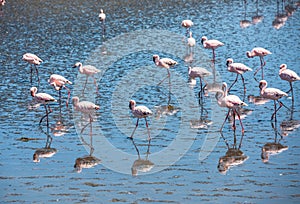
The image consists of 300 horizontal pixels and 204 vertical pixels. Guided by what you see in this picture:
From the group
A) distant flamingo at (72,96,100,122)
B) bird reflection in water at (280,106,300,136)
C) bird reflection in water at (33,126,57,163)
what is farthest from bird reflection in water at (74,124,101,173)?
bird reflection in water at (280,106,300,136)

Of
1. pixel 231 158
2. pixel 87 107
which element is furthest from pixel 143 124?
pixel 231 158

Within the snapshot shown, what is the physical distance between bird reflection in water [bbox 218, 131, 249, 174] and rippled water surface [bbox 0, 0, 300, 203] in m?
0.02

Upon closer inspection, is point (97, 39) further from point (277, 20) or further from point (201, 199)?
point (201, 199)

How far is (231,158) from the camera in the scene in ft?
38.5

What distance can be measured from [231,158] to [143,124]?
2.75m

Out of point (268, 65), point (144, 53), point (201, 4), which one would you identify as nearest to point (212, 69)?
point (268, 65)

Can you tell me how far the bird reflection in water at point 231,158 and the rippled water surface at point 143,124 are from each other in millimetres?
18

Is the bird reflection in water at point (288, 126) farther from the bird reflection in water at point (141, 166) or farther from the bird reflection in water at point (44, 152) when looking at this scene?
the bird reflection in water at point (44, 152)

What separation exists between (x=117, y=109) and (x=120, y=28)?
1034 centimetres

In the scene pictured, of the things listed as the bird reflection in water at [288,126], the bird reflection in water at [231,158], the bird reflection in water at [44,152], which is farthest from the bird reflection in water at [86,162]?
the bird reflection in water at [288,126]

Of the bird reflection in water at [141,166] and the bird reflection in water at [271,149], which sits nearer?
the bird reflection in water at [141,166]

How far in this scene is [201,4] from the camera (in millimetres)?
30484

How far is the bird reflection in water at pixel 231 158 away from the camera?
444 inches

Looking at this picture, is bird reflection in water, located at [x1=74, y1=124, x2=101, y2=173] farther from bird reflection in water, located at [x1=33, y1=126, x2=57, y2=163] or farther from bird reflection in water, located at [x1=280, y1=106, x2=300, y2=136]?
bird reflection in water, located at [x1=280, y1=106, x2=300, y2=136]
